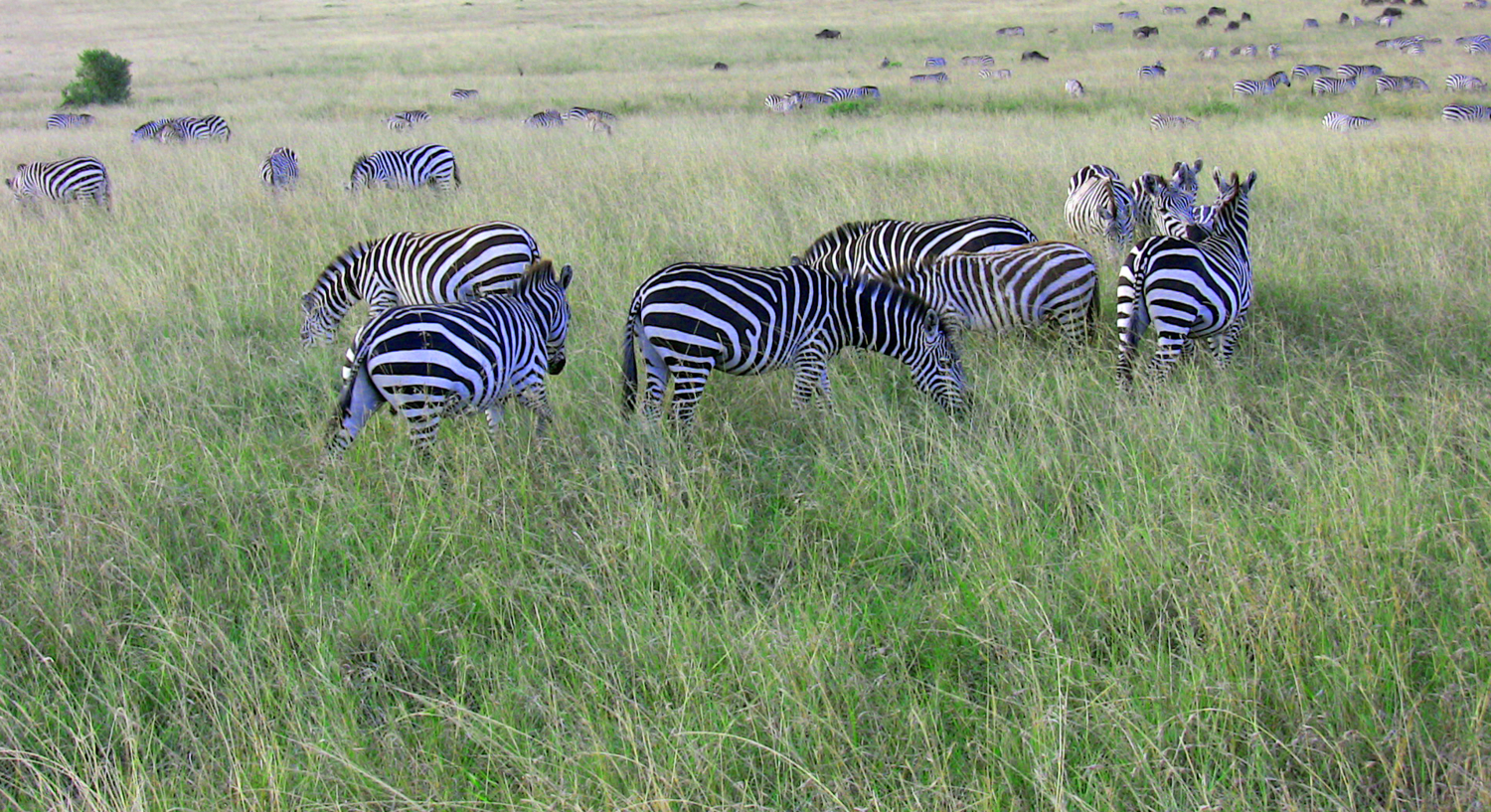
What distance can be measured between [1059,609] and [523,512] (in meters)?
2.12

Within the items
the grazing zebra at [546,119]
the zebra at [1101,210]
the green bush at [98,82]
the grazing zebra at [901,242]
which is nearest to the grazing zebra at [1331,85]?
the grazing zebra at [546,119]

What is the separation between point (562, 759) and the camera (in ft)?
8.86

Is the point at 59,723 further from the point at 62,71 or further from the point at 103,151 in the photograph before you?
the point at 62,71

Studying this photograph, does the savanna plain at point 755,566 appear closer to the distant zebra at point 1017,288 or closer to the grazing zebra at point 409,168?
the distant zebra at point 1017,288

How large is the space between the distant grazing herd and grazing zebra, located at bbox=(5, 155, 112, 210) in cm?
616

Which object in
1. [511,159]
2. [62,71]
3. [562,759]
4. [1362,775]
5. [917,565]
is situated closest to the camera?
[1362,775]

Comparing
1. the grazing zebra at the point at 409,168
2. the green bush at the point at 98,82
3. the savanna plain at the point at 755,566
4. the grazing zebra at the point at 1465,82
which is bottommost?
the savanna plain at the point at 755,566

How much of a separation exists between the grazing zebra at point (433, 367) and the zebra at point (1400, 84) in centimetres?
2522

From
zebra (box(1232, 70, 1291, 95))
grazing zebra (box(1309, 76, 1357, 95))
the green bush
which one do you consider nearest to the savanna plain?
zebra (box(1232, 70, 1291, 95))

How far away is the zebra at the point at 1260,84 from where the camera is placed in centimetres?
2258

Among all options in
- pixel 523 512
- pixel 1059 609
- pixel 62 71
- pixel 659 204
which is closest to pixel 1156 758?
pixel 1059 609

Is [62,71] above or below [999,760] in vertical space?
above

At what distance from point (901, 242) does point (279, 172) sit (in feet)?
27.6

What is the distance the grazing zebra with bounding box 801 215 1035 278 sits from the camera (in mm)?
7008
